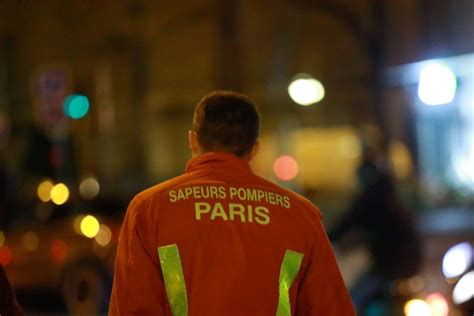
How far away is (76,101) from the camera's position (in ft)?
62.7

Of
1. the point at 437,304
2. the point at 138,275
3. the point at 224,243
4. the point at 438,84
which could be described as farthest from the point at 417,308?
the point at 438,84

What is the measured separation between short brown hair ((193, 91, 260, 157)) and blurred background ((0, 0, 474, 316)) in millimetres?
8499

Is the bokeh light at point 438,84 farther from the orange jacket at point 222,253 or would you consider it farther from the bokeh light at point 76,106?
the orange jacket at point 222,253

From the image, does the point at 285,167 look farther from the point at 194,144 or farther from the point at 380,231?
the point at 194,144

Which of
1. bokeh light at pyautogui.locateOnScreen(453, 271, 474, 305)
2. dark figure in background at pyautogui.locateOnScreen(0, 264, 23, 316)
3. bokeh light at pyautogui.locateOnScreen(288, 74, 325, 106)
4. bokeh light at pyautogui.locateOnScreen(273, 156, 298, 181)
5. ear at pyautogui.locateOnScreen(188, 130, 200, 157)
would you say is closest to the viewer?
ear at pyautogui.locateOnScreen(188, 130, 200, 157)

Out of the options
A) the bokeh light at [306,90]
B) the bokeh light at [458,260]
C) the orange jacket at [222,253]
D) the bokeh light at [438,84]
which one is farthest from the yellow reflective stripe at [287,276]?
the bokeh light at [306,90]

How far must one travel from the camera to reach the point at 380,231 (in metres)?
7.90

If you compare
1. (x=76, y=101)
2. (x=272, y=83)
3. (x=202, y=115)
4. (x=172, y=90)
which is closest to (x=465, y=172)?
(x=272, y=83)

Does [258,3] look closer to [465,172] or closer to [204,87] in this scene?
[204,87]

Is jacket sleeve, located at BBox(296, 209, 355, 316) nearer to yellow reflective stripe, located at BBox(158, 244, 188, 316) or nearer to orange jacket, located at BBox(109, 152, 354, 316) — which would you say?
orange jacket, located at BBox(109, 152, 354, 316)

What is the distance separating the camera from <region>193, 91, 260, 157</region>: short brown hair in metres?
3.49

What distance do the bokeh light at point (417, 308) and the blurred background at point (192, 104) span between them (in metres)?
4.29

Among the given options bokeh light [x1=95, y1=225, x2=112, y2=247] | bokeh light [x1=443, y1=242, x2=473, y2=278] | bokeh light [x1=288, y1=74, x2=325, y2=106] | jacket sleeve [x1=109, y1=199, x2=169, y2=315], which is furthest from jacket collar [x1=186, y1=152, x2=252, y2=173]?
bokeh light [x1=288, y1=74, x2=325, y2=106]

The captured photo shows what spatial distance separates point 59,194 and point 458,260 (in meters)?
7.74
